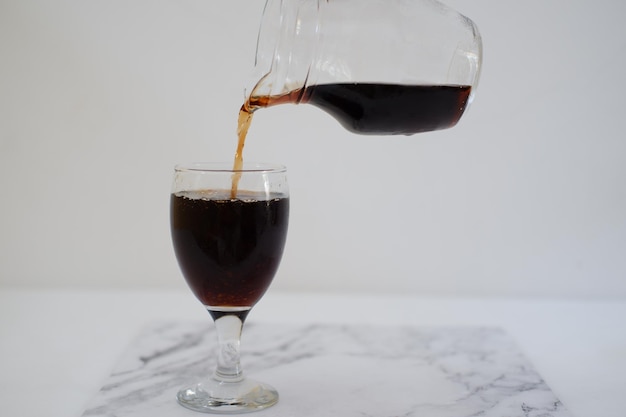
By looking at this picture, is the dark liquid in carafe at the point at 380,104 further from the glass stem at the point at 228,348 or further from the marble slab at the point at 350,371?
the marble slab at the point at 350,371

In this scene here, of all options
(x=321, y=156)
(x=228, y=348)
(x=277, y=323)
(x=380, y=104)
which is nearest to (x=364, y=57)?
(x=380, y=104)

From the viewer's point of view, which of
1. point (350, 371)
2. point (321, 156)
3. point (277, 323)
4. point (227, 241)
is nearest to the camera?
point (227, 241)

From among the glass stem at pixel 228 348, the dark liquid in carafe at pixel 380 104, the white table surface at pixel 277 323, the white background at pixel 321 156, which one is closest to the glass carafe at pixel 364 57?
the dark liquid in carafe at pixel 380 104

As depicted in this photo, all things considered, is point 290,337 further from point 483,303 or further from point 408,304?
point 483,303

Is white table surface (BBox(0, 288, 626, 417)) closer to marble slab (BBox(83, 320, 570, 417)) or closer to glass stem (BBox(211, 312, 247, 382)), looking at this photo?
marble slab (BBox(83, 320, 570, 417))

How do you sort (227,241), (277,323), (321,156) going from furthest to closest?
1. (321,156)
2. (277,323)
3. (227,241)

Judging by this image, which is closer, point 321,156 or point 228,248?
point 228,248

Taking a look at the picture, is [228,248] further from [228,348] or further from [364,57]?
[364,57]

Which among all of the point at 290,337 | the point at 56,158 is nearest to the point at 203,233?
the point at 290,337
